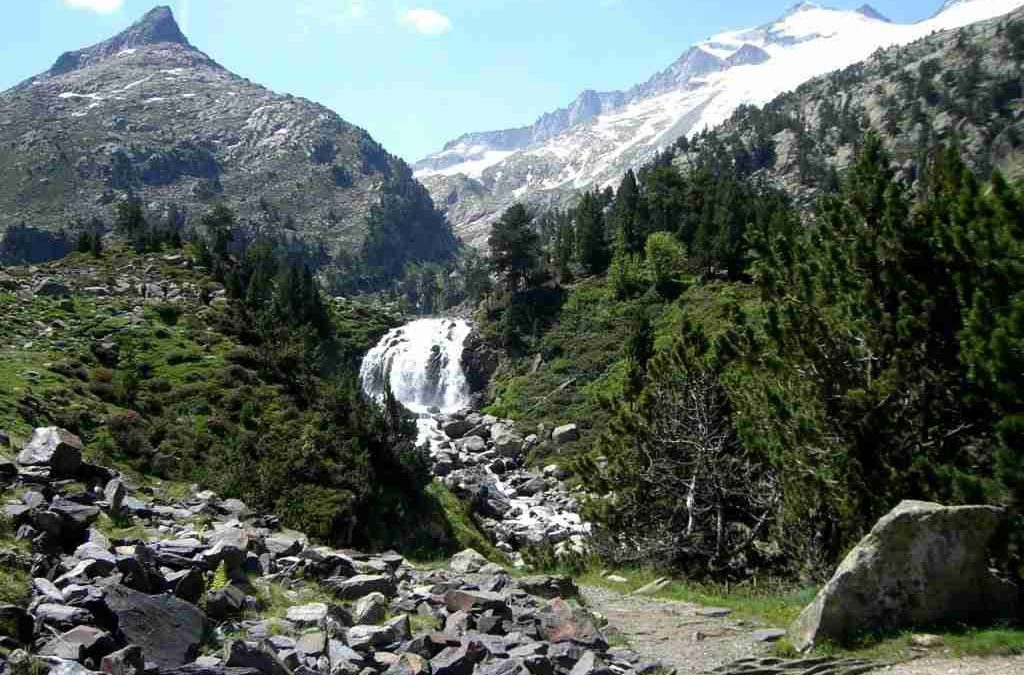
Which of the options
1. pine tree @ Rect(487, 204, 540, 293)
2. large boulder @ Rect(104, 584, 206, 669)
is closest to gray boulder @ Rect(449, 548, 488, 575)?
large boulder @ Rect(104, 584, 206, 669)

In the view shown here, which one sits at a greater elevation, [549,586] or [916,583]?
[916,583]

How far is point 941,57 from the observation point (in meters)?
164

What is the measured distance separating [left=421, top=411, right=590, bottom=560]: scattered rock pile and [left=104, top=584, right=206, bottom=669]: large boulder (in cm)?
2149

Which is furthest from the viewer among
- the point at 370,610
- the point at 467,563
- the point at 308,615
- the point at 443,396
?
the point at 443,396

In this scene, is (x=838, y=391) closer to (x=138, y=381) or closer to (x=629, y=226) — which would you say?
(x=138, y=381)

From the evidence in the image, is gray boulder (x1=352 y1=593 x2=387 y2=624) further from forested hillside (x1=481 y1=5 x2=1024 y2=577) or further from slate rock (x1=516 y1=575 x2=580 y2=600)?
forested hillside (x1=481 y1=5 x2=1024 y2=577)

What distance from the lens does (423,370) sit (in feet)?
261

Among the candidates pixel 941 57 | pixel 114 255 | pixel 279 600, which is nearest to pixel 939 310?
pixel 279 600

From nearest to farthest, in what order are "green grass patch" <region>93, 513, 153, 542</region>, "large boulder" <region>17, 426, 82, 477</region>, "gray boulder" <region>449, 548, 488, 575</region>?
1. "green grass patch" <region>93, 513, 153, 542</region>
2. "large boulder" <region>17, 426, 82, 477</region>
3. "gray boulder" <region>449, 548, 488, 575</region>

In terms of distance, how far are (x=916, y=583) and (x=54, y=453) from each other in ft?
46.2

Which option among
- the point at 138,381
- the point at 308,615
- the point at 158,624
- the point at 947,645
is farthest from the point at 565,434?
the point at 158,624

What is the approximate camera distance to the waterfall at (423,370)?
7656 centimetres

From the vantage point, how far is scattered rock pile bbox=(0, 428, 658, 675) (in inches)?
267

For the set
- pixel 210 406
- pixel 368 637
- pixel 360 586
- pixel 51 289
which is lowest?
pixel 360 586
